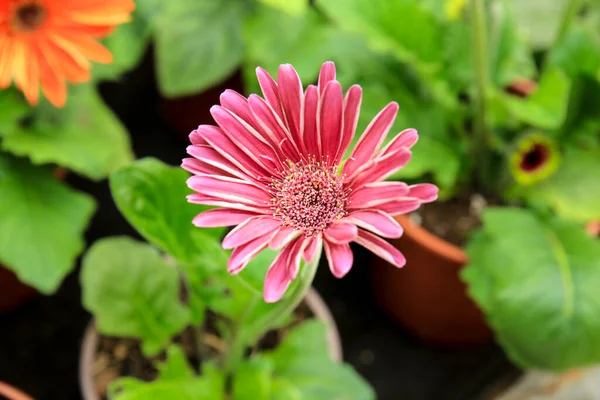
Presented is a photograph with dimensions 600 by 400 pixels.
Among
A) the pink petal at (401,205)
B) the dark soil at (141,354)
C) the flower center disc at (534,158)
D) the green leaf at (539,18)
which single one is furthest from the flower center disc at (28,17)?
the green leaf at (539,18)

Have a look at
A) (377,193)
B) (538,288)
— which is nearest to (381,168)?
(377,193)

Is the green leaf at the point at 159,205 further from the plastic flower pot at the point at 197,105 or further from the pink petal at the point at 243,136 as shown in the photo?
the plastic flower pot at the point at 197,105

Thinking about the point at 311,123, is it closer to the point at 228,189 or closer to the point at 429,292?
the point at 228,189

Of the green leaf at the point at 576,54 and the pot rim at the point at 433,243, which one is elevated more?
the green leaf at the point at 576,54

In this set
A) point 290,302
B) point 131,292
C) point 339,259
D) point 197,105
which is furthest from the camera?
point 197,105

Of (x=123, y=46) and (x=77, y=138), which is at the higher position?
(x=123, y=46)

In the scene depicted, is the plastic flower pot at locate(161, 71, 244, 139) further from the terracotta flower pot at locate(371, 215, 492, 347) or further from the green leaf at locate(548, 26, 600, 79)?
the green leaf at locate(548, 26, 600, 79)

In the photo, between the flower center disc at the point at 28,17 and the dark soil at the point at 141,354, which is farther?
the dark soil at the point at 141,354

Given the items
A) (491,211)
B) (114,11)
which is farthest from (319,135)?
(491,211)
